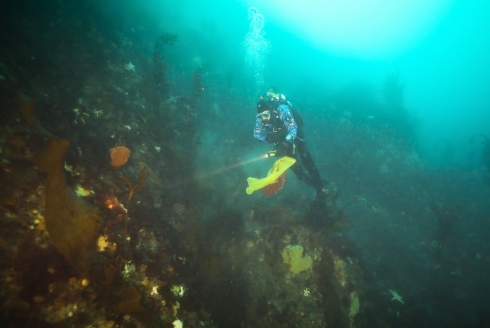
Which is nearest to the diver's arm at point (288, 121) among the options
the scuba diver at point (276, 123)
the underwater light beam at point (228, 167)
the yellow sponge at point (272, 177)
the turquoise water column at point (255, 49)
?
the scuba diver at point (276, 123)

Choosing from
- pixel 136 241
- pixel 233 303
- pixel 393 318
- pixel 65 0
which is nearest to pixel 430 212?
pixel 393 318

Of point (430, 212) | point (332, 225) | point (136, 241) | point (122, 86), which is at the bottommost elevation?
point (430, 212)

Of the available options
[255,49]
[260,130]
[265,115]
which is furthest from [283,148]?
[255,49]

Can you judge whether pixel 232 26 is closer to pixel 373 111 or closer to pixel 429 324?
pixel 373 111

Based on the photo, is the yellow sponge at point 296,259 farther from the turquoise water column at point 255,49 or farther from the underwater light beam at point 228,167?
the turquoise water column at point 255,49

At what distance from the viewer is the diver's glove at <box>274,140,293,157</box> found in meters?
6.59

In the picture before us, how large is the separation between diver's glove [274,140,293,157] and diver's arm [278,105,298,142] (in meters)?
0.39

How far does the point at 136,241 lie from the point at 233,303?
2919mm

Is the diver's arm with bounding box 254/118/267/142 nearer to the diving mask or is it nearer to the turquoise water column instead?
the diving mask

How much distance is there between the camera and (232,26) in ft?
95.5

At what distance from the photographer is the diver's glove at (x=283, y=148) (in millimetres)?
6585

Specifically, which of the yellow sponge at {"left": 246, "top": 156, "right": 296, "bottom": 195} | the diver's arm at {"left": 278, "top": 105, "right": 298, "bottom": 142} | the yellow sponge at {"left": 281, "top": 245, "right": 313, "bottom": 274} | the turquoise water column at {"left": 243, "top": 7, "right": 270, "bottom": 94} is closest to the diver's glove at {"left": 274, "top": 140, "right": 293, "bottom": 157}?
the yellow sponge at {"left": 246, "top": 156, "right": 296, "bottom": 195}

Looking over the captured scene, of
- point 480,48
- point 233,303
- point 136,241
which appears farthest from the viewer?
point 480,48

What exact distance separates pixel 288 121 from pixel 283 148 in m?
0.88
